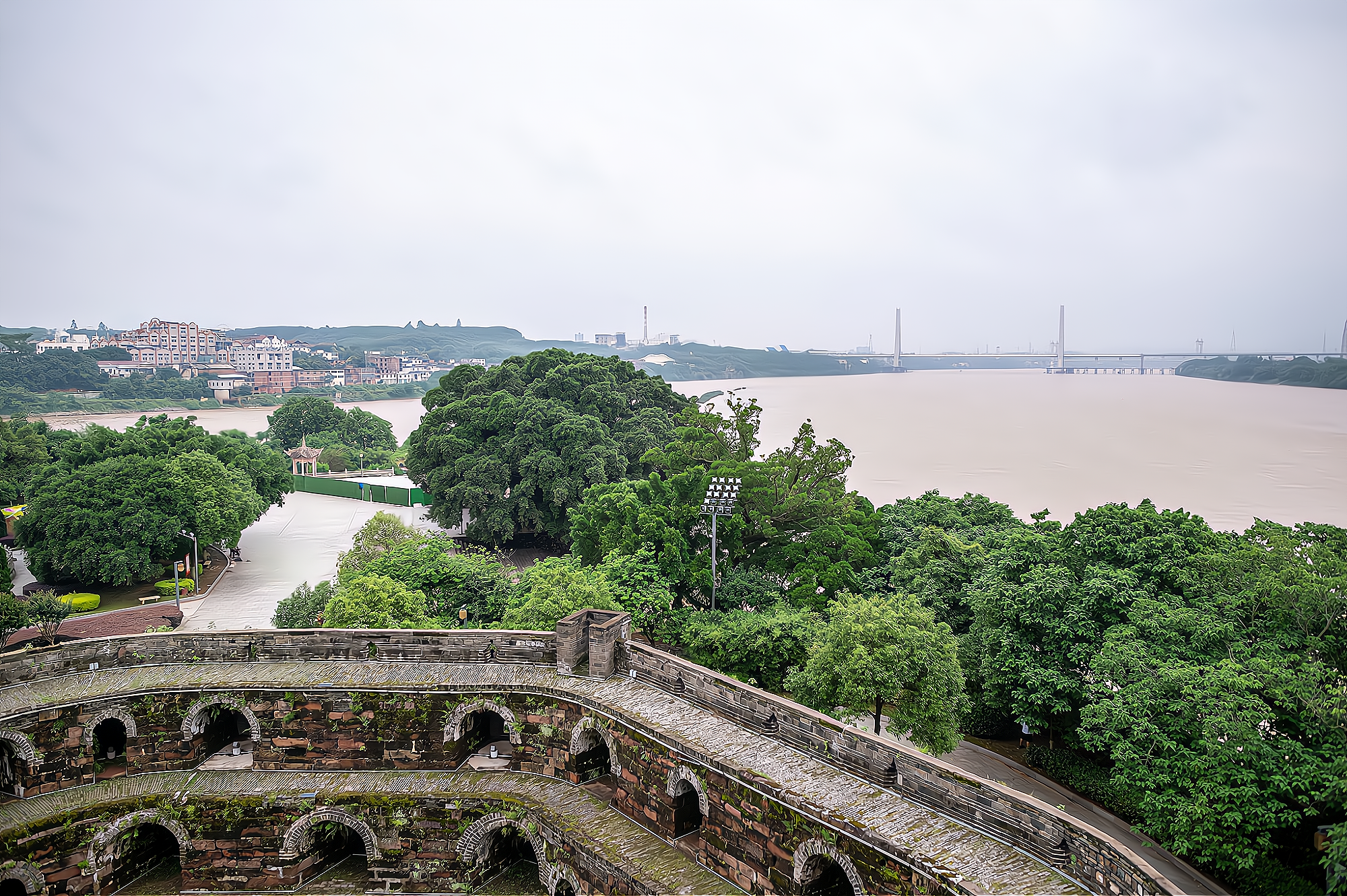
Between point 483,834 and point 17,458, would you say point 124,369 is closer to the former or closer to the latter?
point 17,458

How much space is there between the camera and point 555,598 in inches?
790

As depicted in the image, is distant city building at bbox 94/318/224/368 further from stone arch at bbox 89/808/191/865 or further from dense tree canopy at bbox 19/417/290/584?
stone arch at bbox 89/808/191/865

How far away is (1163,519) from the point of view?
18828 mm

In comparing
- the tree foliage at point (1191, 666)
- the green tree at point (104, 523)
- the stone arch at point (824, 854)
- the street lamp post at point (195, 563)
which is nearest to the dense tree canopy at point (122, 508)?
the green tree at point (104, 523)

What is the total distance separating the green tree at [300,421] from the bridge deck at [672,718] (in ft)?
202

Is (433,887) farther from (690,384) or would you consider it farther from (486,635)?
(690,384)

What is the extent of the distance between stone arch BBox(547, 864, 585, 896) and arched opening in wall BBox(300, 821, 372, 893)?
13.6ft

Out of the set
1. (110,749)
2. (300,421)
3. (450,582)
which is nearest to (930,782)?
(450,582)

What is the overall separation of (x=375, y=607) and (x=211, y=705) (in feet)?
16.8

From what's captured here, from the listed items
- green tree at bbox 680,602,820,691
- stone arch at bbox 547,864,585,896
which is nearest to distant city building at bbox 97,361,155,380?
green tree at bbox 680,602,820,691

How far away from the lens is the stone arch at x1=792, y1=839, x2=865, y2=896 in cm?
1097

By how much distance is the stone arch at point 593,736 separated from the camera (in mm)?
15203

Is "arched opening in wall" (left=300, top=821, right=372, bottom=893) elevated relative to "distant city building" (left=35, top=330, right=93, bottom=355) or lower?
lower

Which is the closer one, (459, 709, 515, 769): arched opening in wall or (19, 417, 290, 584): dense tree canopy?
(459, 709, 515, 769): arched opening in wall
